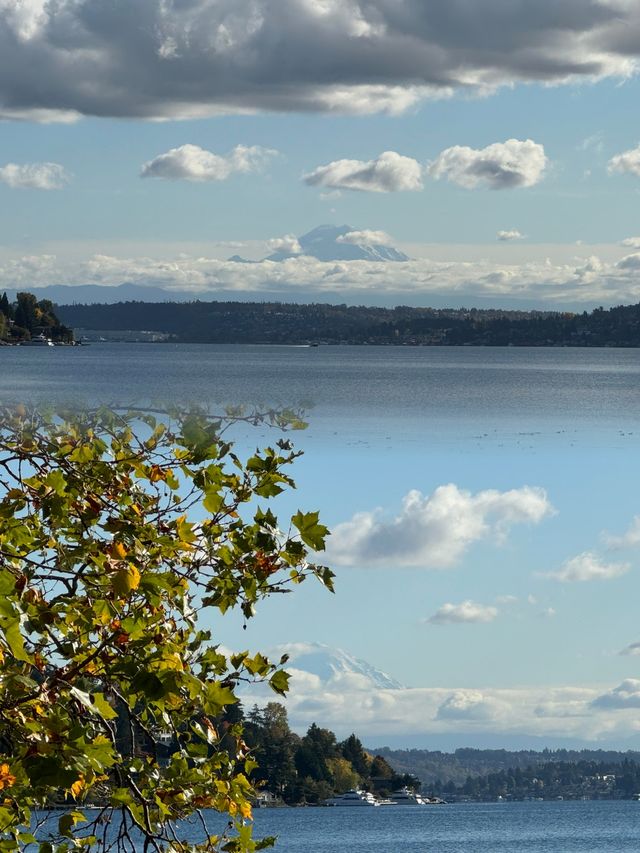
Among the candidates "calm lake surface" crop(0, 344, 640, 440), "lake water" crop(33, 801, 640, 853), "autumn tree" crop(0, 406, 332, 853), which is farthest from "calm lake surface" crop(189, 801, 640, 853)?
"autumn tree" crop(0, 406, 332, 853)

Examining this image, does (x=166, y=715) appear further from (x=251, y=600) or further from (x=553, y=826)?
(x=553, y=826)

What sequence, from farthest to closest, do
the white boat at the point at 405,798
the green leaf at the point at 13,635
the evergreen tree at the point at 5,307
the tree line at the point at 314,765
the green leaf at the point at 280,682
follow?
the white boat at the point at 405,798 < the tree line at the point at 314,765 < the evergreen tree at the point at 5,307 < the green leaf at the point at 280,682 < the green leaf at the point at 13,635

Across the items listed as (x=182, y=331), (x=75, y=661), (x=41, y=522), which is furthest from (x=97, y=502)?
(x=182, y=331)

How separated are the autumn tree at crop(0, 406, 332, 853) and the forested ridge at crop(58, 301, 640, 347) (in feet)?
74.4

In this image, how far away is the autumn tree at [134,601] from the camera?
3.28m

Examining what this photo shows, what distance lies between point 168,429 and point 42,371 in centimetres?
875

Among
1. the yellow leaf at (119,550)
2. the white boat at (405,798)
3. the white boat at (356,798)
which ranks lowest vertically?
the white boat at (405,798)

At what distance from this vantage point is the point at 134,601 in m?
3.96

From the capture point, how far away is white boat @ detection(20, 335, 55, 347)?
19219mm

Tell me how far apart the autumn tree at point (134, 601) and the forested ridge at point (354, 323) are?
22.7 meters

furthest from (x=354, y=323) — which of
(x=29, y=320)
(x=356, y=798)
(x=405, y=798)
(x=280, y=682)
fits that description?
(x=405, y=798)

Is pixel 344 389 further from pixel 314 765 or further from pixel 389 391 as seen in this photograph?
pixel 314 765

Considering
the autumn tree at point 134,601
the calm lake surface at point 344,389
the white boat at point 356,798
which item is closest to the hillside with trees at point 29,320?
the calm lake surface at point 344,389

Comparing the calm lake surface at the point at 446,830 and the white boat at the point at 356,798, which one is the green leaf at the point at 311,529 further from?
the white boat at the point at 356,798
